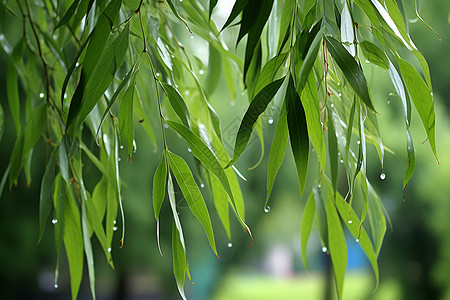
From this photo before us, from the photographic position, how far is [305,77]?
0.35 metres

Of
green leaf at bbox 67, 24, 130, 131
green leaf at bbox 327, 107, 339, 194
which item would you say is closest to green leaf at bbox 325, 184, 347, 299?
green leaf at bbox 327, 107, 339, 194

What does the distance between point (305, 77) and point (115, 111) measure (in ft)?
1.67

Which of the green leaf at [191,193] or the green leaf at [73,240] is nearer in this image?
the green leaf at [191,193]

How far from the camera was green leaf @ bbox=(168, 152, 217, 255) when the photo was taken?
0.41 m

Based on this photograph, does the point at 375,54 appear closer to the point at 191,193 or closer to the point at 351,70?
the point at 351,70

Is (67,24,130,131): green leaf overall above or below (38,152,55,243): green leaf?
above

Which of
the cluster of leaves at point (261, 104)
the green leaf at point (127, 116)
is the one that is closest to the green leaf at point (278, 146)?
the cluster of leaves at point (261, 104)

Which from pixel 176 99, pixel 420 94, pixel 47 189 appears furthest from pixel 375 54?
pixel 47 189

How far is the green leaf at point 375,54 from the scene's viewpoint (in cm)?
38

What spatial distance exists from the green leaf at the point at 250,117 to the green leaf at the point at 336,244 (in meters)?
0.18

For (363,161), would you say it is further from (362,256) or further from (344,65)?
(362,256)

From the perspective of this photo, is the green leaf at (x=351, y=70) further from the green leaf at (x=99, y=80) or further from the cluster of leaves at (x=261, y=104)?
the green leaf at (x=99, y=80)

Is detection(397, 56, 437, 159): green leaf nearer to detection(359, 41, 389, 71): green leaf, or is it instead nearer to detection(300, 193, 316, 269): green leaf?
detection(359, 41, 389, 71): green leaf

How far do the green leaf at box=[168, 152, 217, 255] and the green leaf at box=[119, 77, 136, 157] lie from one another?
0.03 metres
